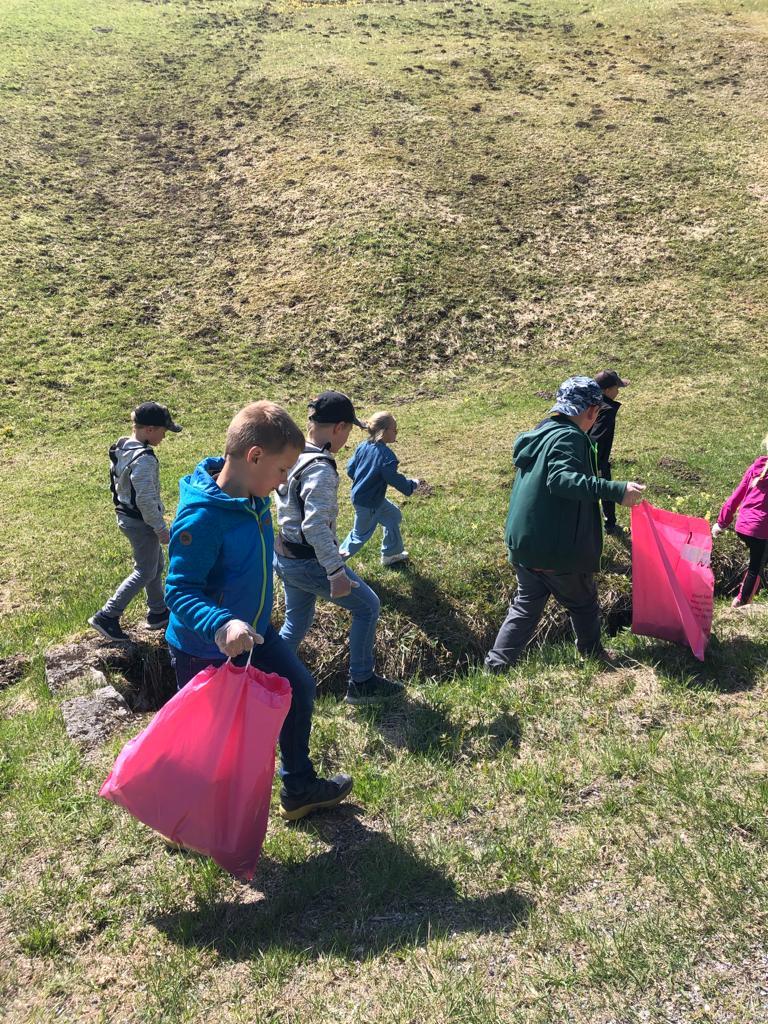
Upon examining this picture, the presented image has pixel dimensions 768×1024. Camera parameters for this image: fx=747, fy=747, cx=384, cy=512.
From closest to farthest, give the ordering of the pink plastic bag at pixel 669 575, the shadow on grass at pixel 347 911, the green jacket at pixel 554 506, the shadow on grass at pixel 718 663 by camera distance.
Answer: the shadow on grass at pixel 347 911, the green jacket at pixel 554 506, the shadow on grass at pixel 718 663, the pink plastic bag at pixel 669 575

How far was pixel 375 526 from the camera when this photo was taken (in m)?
7.90

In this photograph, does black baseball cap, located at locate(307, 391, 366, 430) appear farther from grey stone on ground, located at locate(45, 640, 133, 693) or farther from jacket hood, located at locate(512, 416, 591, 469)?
grey stone on ground, located at locate(45, 640, 133, 693)

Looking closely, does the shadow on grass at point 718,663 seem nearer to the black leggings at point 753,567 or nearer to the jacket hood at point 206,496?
the black leggings at point 753,567

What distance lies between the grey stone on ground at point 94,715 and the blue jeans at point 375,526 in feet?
9.06

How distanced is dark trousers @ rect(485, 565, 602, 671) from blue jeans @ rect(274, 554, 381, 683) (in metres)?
1.06

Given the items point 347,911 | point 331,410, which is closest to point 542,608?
point 331,410

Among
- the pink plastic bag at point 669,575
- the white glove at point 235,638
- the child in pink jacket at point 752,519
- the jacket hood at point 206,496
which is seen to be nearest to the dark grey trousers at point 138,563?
the jacket hood at point 206,496

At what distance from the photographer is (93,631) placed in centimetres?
738

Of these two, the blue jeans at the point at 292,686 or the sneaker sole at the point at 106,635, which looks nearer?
the blue jeans at the point at 292,686

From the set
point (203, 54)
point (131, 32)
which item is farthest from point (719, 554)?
point (131, 32)

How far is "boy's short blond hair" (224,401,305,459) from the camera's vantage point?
12.3 ft

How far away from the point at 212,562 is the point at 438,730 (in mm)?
2416

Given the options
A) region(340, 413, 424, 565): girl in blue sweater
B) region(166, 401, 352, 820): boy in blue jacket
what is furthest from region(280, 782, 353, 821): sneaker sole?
region(340, 413, 424, 565): girl in blue sweater

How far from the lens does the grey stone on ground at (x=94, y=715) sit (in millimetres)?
5473
